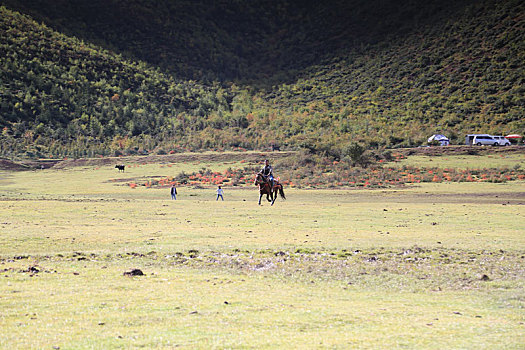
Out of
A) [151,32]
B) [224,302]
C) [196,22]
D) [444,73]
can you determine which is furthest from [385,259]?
[196,22]

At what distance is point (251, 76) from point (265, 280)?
14480cm

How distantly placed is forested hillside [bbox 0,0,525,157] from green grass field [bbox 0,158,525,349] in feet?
150

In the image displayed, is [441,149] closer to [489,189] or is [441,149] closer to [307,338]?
[489,189]

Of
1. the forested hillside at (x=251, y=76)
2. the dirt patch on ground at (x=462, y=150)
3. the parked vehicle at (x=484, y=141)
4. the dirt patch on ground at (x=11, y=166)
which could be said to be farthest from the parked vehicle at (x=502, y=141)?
the dirt patch on ground at (x=11, y=166)

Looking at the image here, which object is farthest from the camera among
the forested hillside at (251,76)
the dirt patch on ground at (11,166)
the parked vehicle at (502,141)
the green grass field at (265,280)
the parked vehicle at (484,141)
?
the forested hillside at (251,76)

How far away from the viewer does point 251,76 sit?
155 meters

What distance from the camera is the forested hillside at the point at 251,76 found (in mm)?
92625

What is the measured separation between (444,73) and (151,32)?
3631 inches

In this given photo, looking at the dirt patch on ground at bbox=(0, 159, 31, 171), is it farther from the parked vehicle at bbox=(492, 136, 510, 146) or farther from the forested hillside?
the parked vehicle at bbox=(492, 136, 510, 146)

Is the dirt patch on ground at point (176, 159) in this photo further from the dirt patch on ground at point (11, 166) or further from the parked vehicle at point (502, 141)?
the parked vehicle at point (502, 141)

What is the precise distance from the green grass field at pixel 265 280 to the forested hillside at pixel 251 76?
45.8 meters

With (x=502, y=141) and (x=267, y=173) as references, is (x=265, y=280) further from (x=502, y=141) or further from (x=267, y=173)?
(x=502, y=141)

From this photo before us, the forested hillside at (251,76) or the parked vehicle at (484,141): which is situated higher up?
the forested hillside at (251,76)

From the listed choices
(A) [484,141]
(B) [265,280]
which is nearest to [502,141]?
(A) [484,141]
